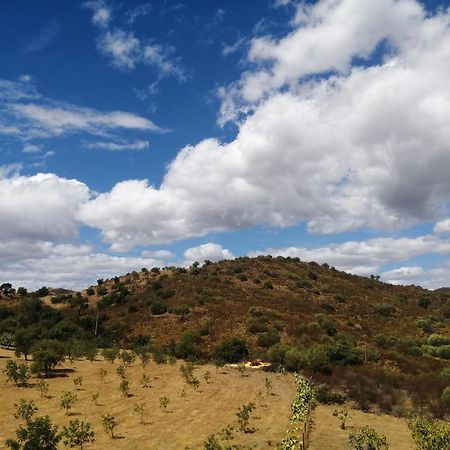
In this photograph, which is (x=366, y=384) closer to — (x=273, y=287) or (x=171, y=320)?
(x=171, y=320)

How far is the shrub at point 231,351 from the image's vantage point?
56.8 metres

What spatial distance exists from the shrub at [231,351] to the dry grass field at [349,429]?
21.5 metres

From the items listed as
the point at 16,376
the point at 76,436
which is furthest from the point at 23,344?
the point at 76,436

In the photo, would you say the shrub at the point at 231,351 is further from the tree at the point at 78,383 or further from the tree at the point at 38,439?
the tree at the point at 38,439

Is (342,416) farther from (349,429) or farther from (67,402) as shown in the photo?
(67,402)

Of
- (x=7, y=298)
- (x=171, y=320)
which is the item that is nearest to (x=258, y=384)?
(x=171, y=320)

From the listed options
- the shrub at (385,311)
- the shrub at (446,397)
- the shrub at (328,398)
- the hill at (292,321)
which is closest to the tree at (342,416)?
the shrub at (328,398)

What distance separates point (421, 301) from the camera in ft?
330

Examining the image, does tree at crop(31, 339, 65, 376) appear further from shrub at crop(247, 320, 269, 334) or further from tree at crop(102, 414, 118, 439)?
shrub at crop(247, 320, 269, 334)

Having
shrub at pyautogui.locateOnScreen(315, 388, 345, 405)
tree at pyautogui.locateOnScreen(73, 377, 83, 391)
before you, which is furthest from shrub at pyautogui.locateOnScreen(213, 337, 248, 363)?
tree at pyautogui.locateOnScreen(73, 377, 83, 391)

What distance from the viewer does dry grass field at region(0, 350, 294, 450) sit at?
26172 mm

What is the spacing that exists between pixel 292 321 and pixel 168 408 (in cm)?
4252

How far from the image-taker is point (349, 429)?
98.7 feet

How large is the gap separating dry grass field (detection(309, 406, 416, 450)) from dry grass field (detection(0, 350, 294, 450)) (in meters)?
2.15
